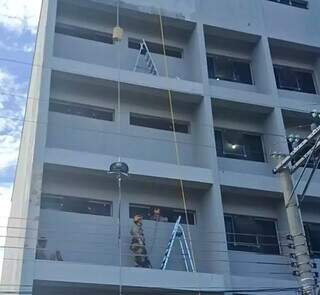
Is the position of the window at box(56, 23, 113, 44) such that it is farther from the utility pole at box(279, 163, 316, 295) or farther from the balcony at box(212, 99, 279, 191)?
the utility pole at box(279, 163, 316, 295)

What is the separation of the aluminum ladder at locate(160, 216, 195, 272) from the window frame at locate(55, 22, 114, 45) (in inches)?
202

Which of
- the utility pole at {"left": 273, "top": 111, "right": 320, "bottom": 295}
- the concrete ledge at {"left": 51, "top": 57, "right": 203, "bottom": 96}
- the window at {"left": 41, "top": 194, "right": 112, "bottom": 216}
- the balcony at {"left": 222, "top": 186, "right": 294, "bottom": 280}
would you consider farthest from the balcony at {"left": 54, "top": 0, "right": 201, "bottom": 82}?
the utility pole at {"left": 273, "top": 111, "right": 320, "bottom": 295}

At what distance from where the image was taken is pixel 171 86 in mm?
12812

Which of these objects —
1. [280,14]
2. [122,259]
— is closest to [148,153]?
[122,259]

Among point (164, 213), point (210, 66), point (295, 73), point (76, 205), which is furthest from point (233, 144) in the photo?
point (76, 205)

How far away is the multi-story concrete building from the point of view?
1055cm

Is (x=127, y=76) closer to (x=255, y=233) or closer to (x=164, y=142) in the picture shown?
(x=164, y=142)

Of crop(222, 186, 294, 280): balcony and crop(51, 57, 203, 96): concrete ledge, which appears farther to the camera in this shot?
crop(51, 57, 203, 96): concrete ledge

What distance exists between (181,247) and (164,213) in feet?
3.12

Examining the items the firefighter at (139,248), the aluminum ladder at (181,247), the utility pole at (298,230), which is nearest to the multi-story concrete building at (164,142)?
the aluminum ladder at (181,247)

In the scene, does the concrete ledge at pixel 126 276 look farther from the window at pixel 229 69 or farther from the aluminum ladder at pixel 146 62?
the window at pixel 229 69

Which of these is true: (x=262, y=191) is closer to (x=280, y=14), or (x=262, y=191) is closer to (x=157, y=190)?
(x=157, y=190)

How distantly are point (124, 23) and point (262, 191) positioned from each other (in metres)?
5.60

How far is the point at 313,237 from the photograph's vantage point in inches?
504
